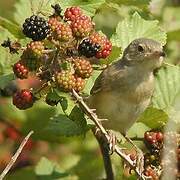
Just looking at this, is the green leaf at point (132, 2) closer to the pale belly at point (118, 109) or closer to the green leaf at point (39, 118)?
the pale belly at point (118, 109)

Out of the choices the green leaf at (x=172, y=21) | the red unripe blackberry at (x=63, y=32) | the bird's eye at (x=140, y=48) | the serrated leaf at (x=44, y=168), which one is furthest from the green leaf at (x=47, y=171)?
the red unripe blackberry at (x=63, y=32)

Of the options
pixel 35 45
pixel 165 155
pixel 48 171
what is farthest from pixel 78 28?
pixel 48 171

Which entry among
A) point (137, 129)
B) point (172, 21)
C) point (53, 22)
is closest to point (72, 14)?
point (53, 22)

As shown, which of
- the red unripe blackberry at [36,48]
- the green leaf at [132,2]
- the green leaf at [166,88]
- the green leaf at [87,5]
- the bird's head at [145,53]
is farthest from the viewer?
the green leaf at [166,88]

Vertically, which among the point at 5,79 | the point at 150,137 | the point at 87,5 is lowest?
the point at 150,137

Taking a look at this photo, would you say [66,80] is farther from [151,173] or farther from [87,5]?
[87,5]

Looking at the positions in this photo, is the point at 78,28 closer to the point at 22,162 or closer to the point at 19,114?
the point at 19,114
